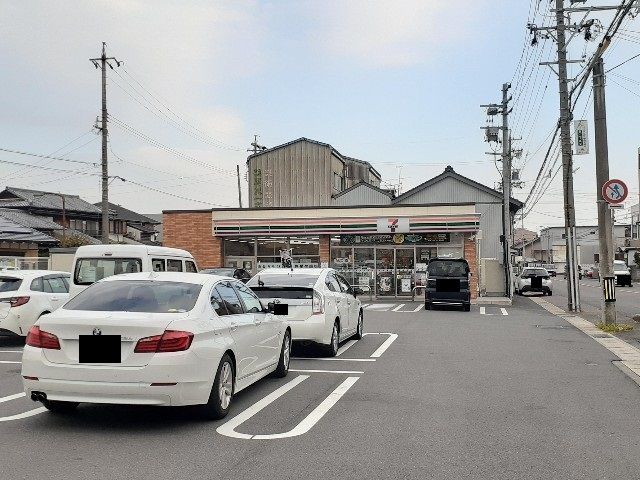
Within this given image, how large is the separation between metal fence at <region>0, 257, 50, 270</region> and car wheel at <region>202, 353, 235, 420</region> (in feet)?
80.6

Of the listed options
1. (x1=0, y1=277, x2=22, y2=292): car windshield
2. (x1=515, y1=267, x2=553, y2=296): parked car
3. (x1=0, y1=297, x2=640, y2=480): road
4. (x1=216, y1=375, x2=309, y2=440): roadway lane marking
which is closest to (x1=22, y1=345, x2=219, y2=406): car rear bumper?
(x1=0, y1=297, x2=640, y2=480): road

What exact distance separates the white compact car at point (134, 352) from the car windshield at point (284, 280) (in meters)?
4.49

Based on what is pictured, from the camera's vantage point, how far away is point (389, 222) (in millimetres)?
31641

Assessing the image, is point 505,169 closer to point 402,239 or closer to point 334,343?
point 402,239

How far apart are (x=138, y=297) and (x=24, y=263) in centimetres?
2884

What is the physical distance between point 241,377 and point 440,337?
849 centimetres

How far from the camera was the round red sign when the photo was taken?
16.3 meters

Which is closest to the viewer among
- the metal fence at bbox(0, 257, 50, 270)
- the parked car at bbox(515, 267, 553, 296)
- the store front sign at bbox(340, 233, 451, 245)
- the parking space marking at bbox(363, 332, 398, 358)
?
the parking space marking at bbox(363, 332, 398, 358)

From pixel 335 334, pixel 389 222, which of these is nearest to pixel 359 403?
pixel 335 334

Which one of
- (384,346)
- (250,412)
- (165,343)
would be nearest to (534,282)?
(384,346)

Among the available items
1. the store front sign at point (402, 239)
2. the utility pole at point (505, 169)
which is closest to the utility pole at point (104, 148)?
the store front sign at point (402, 239)

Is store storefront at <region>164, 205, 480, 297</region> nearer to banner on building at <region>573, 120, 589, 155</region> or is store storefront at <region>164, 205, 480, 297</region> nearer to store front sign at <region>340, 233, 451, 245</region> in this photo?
store front sign at <region>340, 233, 451, 245</region>

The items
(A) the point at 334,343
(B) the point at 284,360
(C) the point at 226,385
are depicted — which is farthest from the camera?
(A) the point at 334,343

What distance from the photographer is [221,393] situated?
674 centimetres
